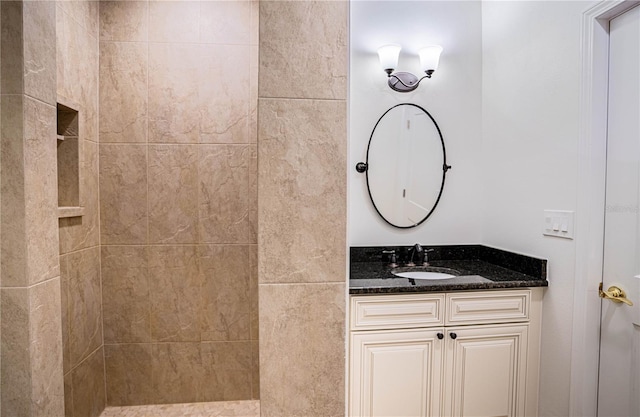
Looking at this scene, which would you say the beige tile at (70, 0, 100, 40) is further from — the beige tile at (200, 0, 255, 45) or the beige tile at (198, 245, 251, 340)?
the beige tile at (198, 245, 251, 340)

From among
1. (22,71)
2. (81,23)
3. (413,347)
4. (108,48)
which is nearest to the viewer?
(22,71)

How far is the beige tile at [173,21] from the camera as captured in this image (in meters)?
2.21

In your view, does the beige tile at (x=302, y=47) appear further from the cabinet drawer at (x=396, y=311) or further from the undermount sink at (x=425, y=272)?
the undermount sink at (x=425, y=272)

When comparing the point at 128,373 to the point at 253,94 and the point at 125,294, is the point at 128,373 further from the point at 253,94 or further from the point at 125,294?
the point at 253,94

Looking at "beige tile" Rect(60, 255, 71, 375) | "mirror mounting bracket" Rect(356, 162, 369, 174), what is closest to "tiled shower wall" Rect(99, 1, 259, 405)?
"beige tile" Rect(60, 255, 71, 375)

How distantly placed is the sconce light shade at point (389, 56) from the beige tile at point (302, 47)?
134 centimetres

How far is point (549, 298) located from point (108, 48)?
9.13ft

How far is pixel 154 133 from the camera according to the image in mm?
2242

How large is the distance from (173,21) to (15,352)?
190 centimetres

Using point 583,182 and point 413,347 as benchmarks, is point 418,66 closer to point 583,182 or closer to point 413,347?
point 583,182

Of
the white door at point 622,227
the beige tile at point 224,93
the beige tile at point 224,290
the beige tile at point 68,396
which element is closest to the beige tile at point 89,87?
the beige tile at point 224,93

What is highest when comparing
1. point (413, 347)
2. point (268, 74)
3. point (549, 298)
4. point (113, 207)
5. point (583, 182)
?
point (268, 74)

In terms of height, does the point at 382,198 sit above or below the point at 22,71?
below

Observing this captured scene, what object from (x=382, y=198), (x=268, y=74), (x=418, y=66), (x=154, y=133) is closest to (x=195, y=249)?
(x=154, y=133)
